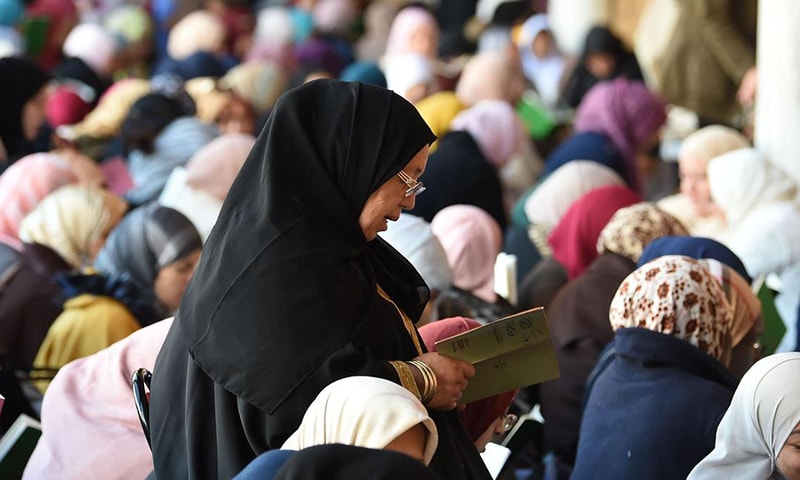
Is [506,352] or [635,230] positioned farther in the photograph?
[635,230]

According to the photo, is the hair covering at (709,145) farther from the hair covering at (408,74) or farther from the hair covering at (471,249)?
the hair covering at (408,74)

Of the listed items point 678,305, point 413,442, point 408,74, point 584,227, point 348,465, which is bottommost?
point 408,74

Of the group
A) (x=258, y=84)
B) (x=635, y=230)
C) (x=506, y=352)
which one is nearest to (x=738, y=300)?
(x=635, y=230)

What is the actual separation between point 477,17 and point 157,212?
8.76 metres

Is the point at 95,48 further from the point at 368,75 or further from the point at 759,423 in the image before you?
the point at 759,423

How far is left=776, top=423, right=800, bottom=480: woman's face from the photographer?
2.83 meters

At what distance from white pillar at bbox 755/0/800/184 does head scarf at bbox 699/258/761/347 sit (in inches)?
88.7

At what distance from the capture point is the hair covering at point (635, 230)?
466cm

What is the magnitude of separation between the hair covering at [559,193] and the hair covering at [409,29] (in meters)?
4.15

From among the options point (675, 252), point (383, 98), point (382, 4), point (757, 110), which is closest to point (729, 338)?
point (675, 252)

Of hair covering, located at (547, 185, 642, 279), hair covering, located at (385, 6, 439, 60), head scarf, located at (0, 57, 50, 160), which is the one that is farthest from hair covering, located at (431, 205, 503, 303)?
hair covering, located at (385, 6, 439, 60)

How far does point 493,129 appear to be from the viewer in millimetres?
7387

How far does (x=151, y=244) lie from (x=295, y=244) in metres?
2.10

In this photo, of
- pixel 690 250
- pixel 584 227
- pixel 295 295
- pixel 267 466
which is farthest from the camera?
pixel 584 227
